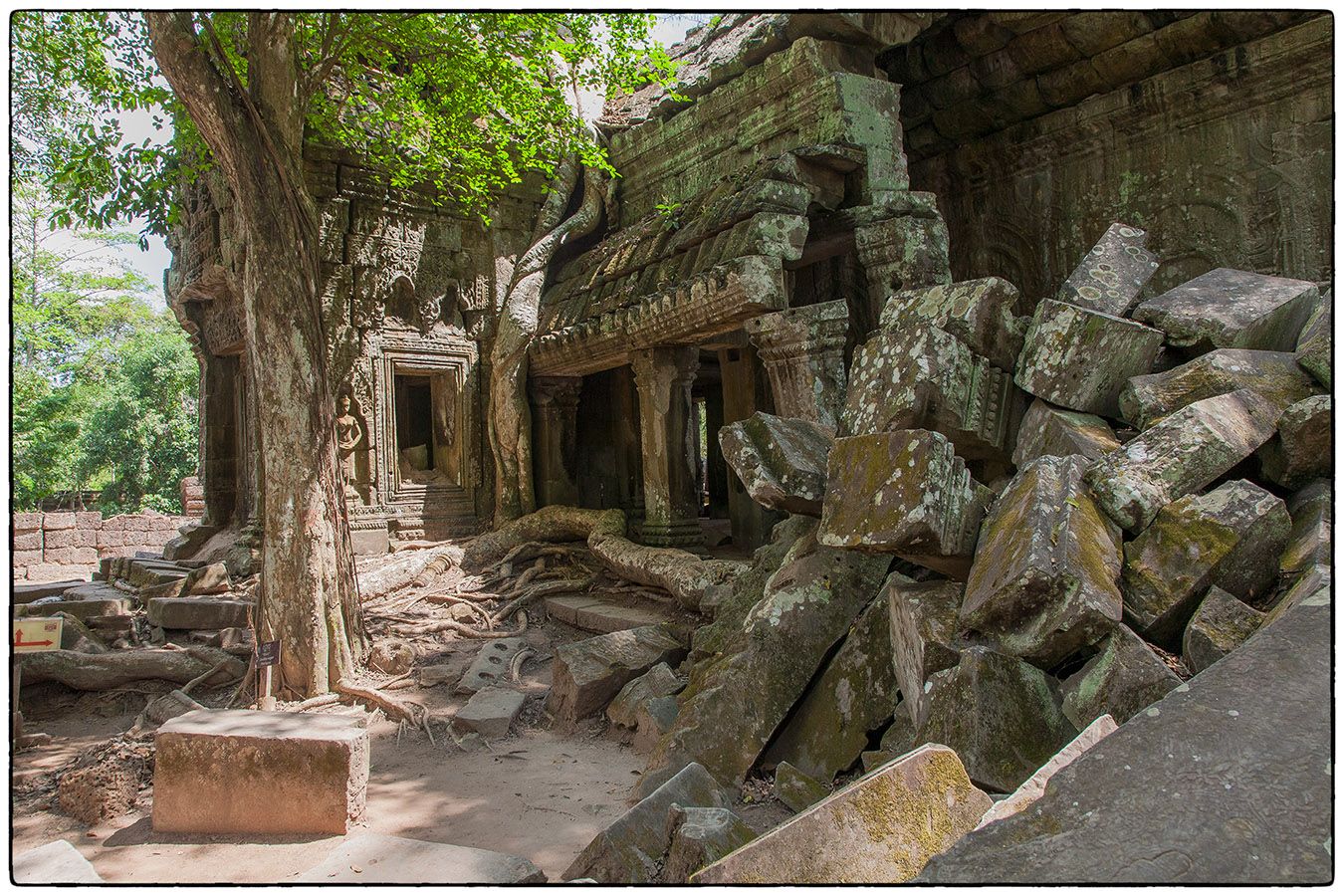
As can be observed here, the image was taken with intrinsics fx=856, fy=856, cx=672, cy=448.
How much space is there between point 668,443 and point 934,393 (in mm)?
4802

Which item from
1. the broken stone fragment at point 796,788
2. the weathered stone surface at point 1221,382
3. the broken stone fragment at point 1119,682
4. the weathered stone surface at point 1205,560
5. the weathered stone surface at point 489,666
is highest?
the weathered stone surface at point 1221,382

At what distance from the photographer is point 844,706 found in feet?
12.1

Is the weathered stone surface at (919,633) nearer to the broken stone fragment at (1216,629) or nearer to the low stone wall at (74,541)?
the broken stone fragment at (1216,629)

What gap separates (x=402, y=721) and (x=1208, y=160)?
27.5 feet

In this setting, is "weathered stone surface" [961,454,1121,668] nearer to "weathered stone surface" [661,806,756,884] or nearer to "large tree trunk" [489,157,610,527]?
"weathered stone surface" [661,806,756,884]

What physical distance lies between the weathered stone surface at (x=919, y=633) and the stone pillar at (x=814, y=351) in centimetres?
318

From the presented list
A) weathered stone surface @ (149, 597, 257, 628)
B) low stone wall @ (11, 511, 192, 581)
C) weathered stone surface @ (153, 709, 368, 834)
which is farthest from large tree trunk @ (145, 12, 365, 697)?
low stone wall @ (11, 511, 192, 581)

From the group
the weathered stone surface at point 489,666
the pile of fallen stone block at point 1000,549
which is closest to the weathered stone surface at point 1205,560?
the pile of fallen stone block at point 1000,549

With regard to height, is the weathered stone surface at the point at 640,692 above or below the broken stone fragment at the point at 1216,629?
below

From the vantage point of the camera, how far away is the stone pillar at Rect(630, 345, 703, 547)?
27.4 ft

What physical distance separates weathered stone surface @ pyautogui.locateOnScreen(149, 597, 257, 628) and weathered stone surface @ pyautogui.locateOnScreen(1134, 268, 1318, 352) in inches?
272

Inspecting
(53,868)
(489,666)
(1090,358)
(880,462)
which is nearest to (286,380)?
(489,666)

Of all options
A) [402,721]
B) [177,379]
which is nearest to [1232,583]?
[402,721]

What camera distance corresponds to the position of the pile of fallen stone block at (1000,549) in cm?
254
